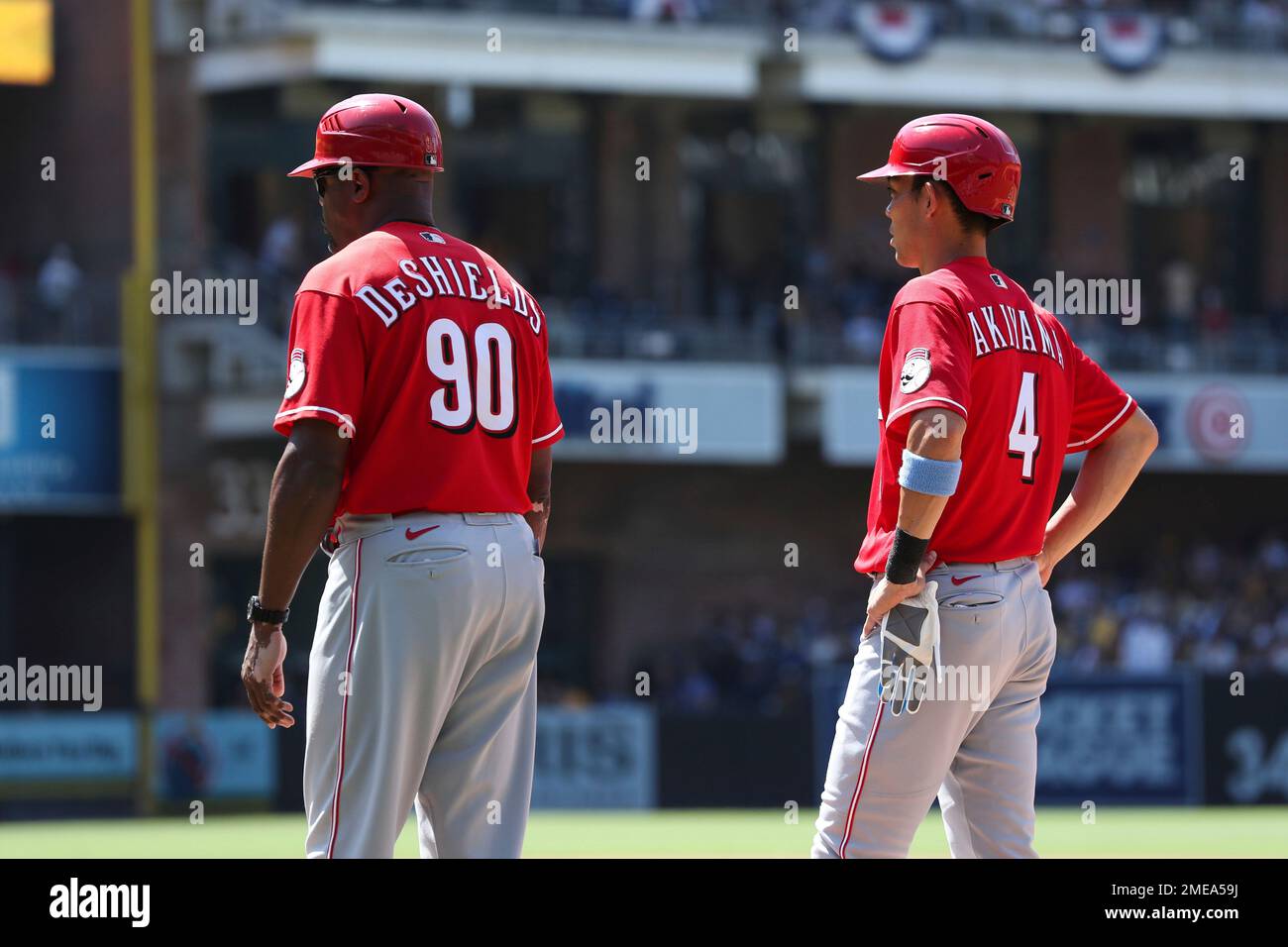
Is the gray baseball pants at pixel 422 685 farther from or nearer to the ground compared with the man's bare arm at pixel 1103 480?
nearer to the ground

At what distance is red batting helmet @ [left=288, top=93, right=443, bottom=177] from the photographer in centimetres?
580

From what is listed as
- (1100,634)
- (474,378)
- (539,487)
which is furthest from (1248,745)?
(474,378)

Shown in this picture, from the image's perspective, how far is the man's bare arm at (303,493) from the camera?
5.40 metres

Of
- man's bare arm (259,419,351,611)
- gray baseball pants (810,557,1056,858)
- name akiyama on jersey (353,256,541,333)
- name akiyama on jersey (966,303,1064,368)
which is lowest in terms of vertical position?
gray baseball pants (810,557,1056,858)

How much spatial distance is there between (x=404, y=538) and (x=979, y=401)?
1.57 metres

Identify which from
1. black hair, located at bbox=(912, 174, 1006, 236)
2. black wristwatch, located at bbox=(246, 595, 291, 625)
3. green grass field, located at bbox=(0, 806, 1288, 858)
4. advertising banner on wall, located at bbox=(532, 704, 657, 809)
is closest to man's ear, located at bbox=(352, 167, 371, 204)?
black wristwatch, located at bbox=(246, 595, 291, 625)

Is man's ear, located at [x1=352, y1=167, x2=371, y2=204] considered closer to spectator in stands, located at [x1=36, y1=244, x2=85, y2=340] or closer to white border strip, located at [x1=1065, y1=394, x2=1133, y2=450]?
white border strip, located at [x1=1065, y1=394, x2=1133, y2=450]

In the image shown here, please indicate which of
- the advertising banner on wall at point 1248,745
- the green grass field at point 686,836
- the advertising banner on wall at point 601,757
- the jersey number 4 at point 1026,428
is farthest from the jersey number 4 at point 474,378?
the advertising banner on wall at point 1248,745

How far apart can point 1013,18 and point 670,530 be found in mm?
7896

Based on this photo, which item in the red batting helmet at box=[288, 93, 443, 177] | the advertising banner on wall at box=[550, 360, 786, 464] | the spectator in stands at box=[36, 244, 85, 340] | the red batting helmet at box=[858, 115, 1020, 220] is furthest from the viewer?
the advertising banner on wall at box=[550, 360, 786, 464]

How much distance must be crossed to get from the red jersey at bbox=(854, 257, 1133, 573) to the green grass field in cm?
688

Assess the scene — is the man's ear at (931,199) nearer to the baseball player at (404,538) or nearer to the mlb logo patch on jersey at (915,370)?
the mlb logo patch on jersey at (915,370)

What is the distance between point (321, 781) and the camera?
5512mm
